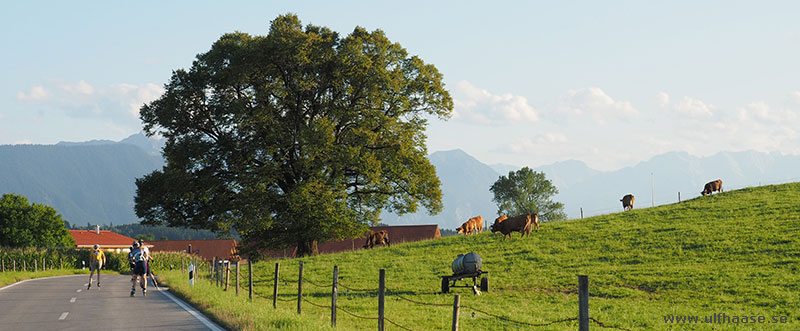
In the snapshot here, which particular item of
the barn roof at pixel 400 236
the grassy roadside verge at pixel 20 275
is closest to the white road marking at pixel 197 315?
the grassy roadside verge at pixel 20 275

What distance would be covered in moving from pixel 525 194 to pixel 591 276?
76.1 meters

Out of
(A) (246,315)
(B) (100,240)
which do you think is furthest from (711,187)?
(B) (100,240)

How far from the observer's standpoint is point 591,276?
28.5 m

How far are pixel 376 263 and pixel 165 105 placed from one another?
17728 mm

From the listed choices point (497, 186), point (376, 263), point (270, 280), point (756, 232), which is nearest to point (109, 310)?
point (270, 280)

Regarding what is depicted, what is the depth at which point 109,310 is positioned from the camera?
21.4 m

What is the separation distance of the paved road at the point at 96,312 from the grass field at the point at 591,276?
894 mm

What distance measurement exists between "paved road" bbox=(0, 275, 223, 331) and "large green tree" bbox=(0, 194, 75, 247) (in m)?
83.0

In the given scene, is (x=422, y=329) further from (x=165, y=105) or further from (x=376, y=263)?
(x=165, y=105)

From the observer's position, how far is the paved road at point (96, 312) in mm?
17172

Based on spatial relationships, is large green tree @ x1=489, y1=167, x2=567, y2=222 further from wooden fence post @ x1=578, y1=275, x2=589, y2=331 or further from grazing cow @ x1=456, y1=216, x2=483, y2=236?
wooden fence post @ x1=578, y1=275, x2=589, y2=331

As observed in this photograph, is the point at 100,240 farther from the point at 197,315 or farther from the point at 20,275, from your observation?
the point at 197,315

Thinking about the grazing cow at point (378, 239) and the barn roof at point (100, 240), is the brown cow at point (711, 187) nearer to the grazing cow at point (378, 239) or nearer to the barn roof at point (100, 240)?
the grazing cow at point (378, 239)

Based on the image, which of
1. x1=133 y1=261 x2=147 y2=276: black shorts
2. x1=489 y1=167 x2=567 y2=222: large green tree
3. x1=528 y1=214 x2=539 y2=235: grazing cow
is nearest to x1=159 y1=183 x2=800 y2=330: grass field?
x1=528 y1=214 x2=539 y2=235: grazing cow
